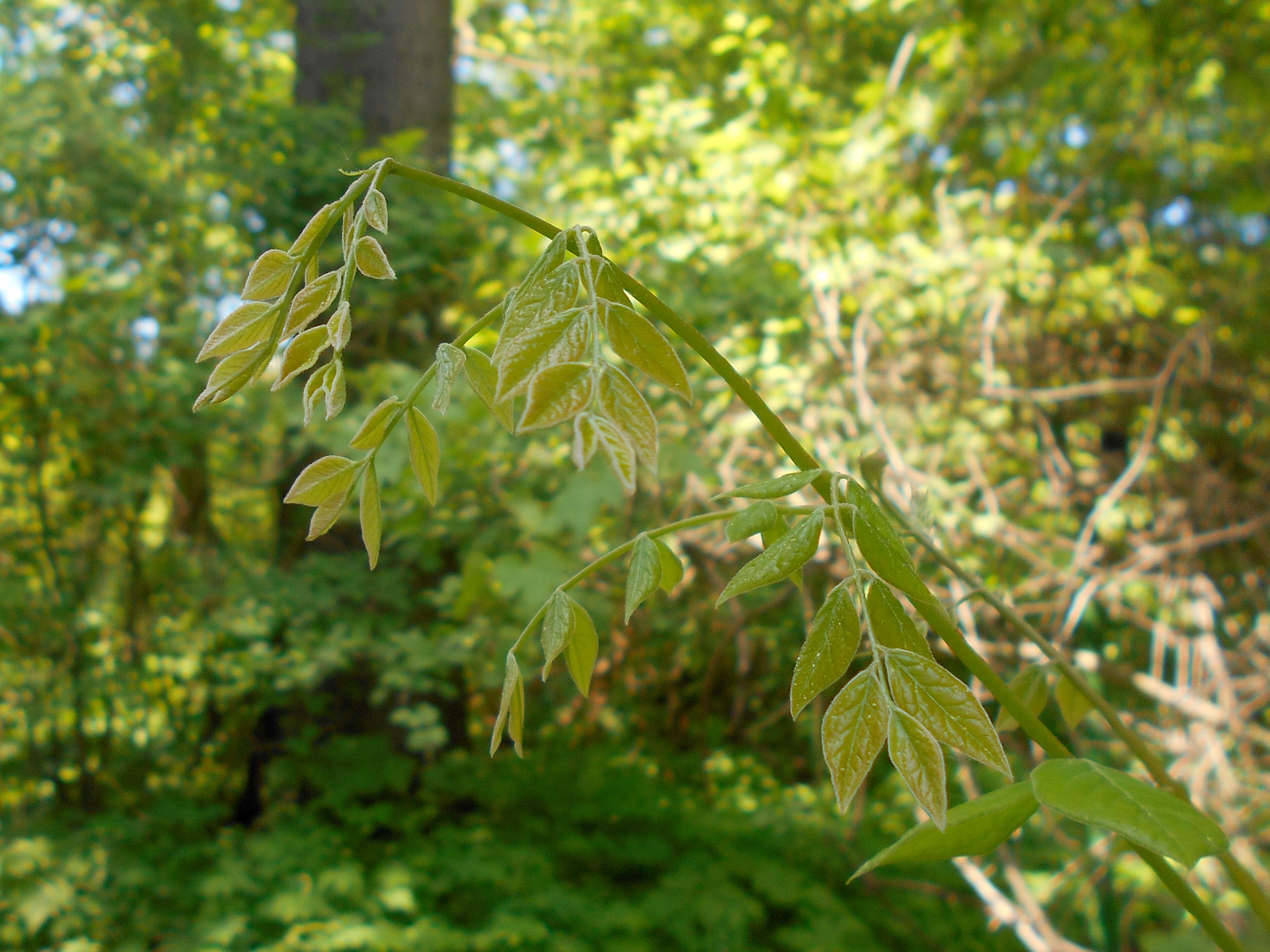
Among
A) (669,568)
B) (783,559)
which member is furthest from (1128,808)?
(669,568)

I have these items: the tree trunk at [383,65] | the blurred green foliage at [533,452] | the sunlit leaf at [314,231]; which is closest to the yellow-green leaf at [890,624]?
the sunlit leaf at [314,231]

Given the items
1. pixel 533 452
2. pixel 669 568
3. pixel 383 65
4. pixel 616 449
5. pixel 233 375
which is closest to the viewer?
pixel 616 449

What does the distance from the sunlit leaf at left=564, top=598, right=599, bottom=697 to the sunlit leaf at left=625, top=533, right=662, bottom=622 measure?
Answer: 0.03 metres

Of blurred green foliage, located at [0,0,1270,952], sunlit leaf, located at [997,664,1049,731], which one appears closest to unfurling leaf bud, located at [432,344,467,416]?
sunlit leaf, located at [997,664,1049,731]

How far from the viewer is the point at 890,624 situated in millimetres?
374

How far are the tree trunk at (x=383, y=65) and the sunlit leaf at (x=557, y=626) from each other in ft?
10.5

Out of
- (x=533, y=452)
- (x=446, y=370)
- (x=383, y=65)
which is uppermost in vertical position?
(x=383, y=65)

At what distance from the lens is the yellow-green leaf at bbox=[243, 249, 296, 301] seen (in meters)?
0.46

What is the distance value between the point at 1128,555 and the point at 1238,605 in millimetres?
524

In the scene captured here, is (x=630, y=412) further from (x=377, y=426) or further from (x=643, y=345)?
(x=377, y=426)

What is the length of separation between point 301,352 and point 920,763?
362 mm

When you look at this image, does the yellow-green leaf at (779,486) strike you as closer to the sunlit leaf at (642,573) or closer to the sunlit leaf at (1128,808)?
the sunlit leaf at (642,573)

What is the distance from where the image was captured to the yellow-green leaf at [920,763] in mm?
339

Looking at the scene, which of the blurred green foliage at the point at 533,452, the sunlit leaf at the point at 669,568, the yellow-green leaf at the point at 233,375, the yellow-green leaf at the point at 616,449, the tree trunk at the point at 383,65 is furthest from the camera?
the tree trunk at the point at 383,65
